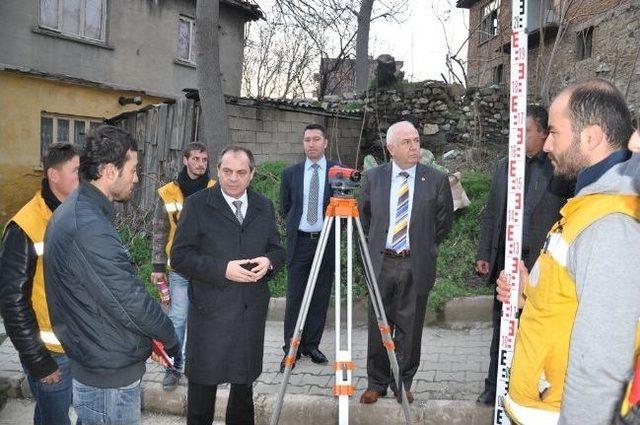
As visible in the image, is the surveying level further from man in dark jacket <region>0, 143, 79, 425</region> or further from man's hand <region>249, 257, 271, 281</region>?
man in dark jacket <region>0, 143, 79, 425</region>

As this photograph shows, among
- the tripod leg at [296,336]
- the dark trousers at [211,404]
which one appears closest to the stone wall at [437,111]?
the tripod leg at [296,336]

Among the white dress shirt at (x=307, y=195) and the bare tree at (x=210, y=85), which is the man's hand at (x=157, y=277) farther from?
the bare tree at (x=210, y=85)

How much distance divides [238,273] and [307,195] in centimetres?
197

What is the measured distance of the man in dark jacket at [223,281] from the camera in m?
3.05

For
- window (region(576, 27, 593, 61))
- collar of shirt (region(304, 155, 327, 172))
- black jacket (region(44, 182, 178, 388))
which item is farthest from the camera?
window (region(576, 27, 593, 61))

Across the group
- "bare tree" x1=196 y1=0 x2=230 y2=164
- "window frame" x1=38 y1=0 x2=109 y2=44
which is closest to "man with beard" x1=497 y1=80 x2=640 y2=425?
"bare tree" x1=196 y1=0 x2=230 y2=164

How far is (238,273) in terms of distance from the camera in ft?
9.61

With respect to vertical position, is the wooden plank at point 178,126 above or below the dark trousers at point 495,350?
above

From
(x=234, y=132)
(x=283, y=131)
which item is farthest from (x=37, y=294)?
(x=283, y=131)

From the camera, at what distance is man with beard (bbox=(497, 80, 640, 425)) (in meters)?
1.58

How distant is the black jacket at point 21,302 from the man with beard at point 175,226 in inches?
59.0

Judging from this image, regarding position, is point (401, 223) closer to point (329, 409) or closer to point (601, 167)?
point (329, 409)

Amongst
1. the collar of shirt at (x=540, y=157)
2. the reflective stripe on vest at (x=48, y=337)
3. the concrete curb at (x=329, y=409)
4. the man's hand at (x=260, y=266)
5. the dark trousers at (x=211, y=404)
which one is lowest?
the concrete curb at (x=329, y=409)

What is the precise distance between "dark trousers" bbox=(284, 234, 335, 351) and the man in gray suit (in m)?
0.88
